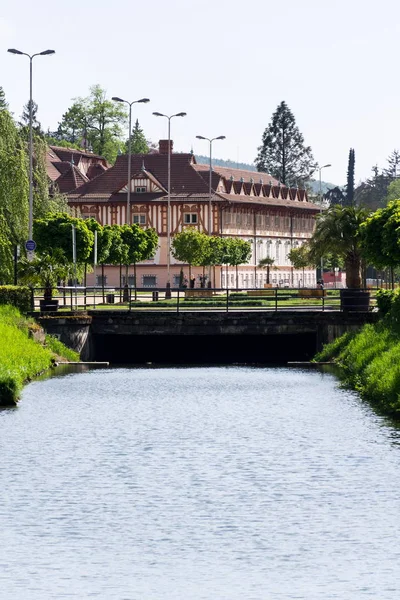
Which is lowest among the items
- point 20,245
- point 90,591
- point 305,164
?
point 90,591

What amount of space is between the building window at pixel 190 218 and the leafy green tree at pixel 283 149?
4967 centimetres

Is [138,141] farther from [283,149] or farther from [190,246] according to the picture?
[190,246]

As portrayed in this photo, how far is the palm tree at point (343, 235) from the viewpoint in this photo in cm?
8600

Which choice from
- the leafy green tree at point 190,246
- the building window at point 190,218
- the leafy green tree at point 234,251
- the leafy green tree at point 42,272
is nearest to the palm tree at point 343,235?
the leafy green tree at point 42,272

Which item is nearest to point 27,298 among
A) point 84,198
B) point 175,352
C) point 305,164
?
point 175,352

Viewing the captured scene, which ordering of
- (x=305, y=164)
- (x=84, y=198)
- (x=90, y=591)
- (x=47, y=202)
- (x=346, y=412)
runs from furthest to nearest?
1. (x=305, y=164)
2. (x=84, y=198)
3. (x=47, y=202)
4. (x=346, y=412)
5. (x=90, y=591)

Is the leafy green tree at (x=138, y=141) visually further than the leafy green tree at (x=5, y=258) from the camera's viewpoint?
Yes

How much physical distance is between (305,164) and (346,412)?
6050 inches

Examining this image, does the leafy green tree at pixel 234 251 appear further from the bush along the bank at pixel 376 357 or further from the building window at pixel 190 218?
the bush along the bank at pixel 376 357

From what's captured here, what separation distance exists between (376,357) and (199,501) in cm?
2223

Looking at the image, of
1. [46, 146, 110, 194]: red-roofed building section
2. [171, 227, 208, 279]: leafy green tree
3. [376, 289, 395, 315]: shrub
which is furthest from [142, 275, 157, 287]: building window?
[376, 289, 395, 315]: shrub

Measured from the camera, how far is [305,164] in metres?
191

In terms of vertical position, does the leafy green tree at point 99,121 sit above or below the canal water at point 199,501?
above

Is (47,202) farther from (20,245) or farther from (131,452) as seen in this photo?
(131,452)
